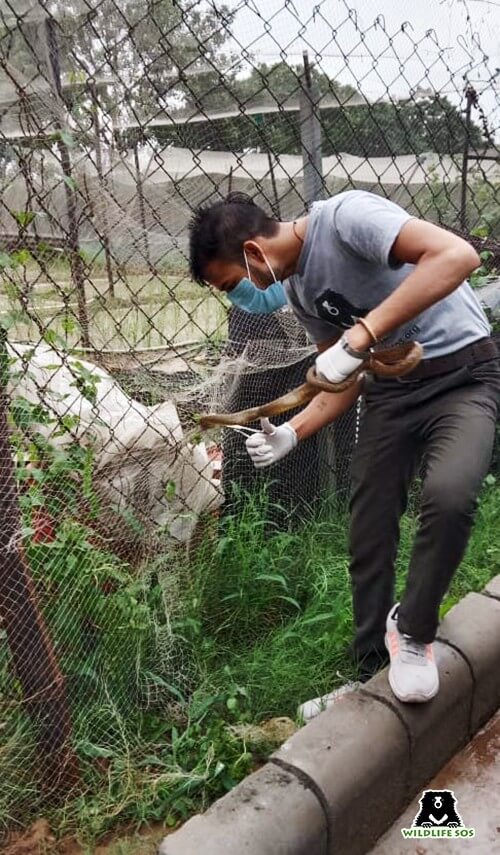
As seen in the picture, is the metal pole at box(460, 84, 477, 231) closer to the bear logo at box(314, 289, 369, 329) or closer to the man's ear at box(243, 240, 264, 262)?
the bear logo at box(314, 289, 369, 329)

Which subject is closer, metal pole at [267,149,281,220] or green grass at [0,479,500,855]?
green grass at [0,479,500,855]

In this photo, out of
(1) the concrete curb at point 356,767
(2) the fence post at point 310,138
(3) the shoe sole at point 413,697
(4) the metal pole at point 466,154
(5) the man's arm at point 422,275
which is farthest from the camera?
(4) the metal pole at point 466,154

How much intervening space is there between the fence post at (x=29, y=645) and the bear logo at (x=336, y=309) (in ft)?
2.76

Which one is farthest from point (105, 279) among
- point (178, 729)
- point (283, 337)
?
point (178, 729)

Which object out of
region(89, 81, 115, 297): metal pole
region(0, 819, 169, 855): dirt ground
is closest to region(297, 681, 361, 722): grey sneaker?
region(0, 819, 169, 855): dirt ground

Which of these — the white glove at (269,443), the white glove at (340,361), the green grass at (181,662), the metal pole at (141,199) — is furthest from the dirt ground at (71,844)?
the metal pole at (141,199)

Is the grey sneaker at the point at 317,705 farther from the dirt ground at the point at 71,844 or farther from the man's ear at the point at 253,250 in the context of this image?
the man's ear at the point at 253,250

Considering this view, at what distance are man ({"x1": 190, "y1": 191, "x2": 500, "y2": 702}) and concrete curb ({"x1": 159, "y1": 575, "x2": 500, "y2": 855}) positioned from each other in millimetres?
114

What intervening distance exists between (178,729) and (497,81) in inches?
120

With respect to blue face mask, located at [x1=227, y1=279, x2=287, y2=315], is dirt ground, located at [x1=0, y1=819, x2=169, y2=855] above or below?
below

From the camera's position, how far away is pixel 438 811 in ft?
6.20

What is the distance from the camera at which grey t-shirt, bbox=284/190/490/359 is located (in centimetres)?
176

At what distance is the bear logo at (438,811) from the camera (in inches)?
72.8

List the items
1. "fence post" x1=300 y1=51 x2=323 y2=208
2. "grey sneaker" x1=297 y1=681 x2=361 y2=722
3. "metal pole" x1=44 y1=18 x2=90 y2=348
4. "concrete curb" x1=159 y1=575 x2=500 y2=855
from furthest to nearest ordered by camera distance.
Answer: "fence post" x1=300 y1=51 x2=323 y2=208 → "grey sneaker" x1=297 y1=681 x2=361 y2=722 → "metal pole" x1=44 y1=18 x2=90 y2=348 → "concrete curb" x1=159 y1=575 x2=500 y2=855
